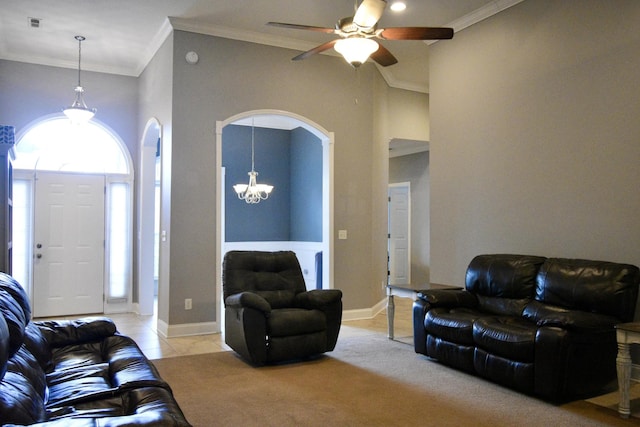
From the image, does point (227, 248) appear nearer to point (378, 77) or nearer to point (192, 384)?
point (378, 77)

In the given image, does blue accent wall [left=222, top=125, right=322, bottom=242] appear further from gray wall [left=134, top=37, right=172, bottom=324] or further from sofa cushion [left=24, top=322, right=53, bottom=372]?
sofa cushion [left=24, top=322, right=53, bottom=372]

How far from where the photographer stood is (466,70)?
5520 millimetres

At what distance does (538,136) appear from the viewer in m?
4.76

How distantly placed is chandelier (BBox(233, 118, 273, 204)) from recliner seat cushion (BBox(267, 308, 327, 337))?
14.6ft

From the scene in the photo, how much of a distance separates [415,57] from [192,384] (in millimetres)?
4875

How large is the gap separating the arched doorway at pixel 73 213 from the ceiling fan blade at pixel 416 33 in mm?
4911

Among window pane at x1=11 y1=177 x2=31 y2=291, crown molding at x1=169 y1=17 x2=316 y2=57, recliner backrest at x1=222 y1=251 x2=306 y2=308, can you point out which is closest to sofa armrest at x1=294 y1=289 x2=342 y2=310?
recliner backrest at x1=222 y1=251 x2=306 y2=308

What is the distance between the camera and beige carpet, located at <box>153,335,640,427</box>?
3.25m

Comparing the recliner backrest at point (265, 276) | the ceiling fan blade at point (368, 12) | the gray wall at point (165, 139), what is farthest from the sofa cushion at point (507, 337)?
the gray wall at point (165, 139)

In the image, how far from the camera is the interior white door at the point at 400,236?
10.2m

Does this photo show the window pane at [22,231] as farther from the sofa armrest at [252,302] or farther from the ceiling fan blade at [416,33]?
the ceiling fan blade at [416,33]

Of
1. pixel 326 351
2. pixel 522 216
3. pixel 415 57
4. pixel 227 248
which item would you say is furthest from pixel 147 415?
pixel 227 248

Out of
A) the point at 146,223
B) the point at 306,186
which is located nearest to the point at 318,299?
the point at 146,223

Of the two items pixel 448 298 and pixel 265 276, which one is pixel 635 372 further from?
pixel 265 276
